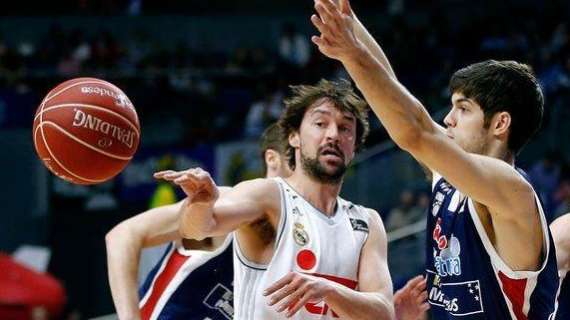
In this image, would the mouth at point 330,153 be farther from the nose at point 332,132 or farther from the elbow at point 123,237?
the elbow at point 123,237

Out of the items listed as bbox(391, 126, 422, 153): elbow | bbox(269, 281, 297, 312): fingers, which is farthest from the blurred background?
bbox(391, 126, 422, 153): elbow

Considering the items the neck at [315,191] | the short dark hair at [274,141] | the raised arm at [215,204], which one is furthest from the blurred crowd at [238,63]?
the raised arm at [215,204]

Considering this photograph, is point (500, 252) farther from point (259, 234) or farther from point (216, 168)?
point (216, 168)

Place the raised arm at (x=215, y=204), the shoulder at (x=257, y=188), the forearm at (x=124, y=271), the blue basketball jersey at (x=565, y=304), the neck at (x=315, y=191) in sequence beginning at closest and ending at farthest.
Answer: the raised arm at (x=215, y=204), the shoulder at (x=257, y=188), the forearm at (x=124, y=271), the neck at (x=315, y=191), the blue basketball jersey at (x=565, y=304)

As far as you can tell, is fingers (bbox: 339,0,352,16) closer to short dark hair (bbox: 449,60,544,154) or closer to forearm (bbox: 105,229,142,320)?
short dark hair (bbox: 449,60,544,154)

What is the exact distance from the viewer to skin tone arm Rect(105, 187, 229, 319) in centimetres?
492

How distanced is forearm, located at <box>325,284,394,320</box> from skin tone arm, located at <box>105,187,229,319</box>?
0.91 m

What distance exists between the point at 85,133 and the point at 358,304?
1415 mm

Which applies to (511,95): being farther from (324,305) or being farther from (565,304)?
(565,304)

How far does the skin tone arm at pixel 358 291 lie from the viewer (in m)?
3.99

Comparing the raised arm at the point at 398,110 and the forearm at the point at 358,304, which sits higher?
the raised arm at the point at 398,110

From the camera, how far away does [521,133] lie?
4.20m

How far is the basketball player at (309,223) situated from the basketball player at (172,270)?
1.30ft

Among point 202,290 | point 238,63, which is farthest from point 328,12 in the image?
point 238,63
